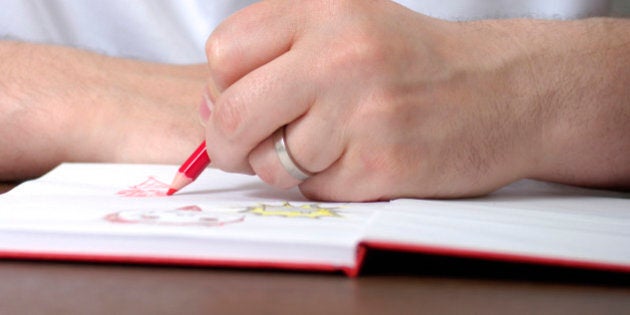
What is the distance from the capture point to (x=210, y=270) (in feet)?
1.83

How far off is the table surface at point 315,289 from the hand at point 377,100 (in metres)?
0.19

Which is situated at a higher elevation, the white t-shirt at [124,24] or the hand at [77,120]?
the white t-shirt at [124,24]

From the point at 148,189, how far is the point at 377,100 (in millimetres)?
250

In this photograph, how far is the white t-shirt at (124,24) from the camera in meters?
1.43

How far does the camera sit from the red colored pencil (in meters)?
0.82

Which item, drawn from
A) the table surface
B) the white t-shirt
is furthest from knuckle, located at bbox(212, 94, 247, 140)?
the white t-shirt

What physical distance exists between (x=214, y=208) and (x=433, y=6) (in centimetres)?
77

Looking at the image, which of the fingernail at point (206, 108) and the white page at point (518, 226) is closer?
the white page at point (518, 226)

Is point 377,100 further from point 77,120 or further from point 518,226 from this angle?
point 77,120

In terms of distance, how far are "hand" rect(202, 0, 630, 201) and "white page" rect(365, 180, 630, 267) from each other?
38mm

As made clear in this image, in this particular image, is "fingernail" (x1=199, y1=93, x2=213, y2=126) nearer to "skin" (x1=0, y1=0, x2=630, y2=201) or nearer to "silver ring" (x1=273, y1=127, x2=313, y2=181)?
"skin" (x1=0, y1=0, x2=630, y2=201)

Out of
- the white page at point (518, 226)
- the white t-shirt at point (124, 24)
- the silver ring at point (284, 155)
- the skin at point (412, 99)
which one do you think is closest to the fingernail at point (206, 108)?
the skin at point (412, 99)

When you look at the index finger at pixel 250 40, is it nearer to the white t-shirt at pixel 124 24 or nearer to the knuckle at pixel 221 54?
the knuckle at pixel 221 54

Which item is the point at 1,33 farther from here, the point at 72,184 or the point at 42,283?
the point at 42,283
